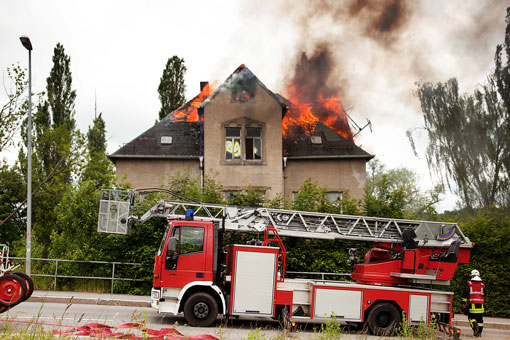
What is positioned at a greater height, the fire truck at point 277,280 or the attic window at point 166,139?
the attic window at point 166,139

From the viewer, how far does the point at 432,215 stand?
60.9 ft

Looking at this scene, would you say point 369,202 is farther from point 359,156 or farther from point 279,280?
point 279,280

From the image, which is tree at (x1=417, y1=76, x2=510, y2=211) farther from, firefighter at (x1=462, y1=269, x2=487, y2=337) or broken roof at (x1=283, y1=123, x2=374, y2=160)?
firefighter at (x1=462, y1=269, x2=487, y2=337)

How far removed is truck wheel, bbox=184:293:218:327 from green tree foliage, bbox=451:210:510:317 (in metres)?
9.60

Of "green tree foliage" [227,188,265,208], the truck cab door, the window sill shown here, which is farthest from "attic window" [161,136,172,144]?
the truck cab door

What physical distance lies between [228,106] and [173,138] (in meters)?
3.97

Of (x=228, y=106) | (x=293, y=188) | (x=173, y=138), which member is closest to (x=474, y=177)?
(x=293, y=188)

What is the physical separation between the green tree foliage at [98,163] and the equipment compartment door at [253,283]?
33.5 feet

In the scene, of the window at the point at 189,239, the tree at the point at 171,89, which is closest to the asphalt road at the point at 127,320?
the window at the point at 189,239

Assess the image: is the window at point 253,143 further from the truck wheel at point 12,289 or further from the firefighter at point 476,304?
the truck wheel at point 12,289

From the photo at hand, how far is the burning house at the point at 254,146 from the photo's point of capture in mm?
24469

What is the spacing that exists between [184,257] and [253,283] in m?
1.74

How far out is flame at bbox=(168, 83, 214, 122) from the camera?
2789 cm

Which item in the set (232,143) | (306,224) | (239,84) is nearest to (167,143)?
(232,143)
